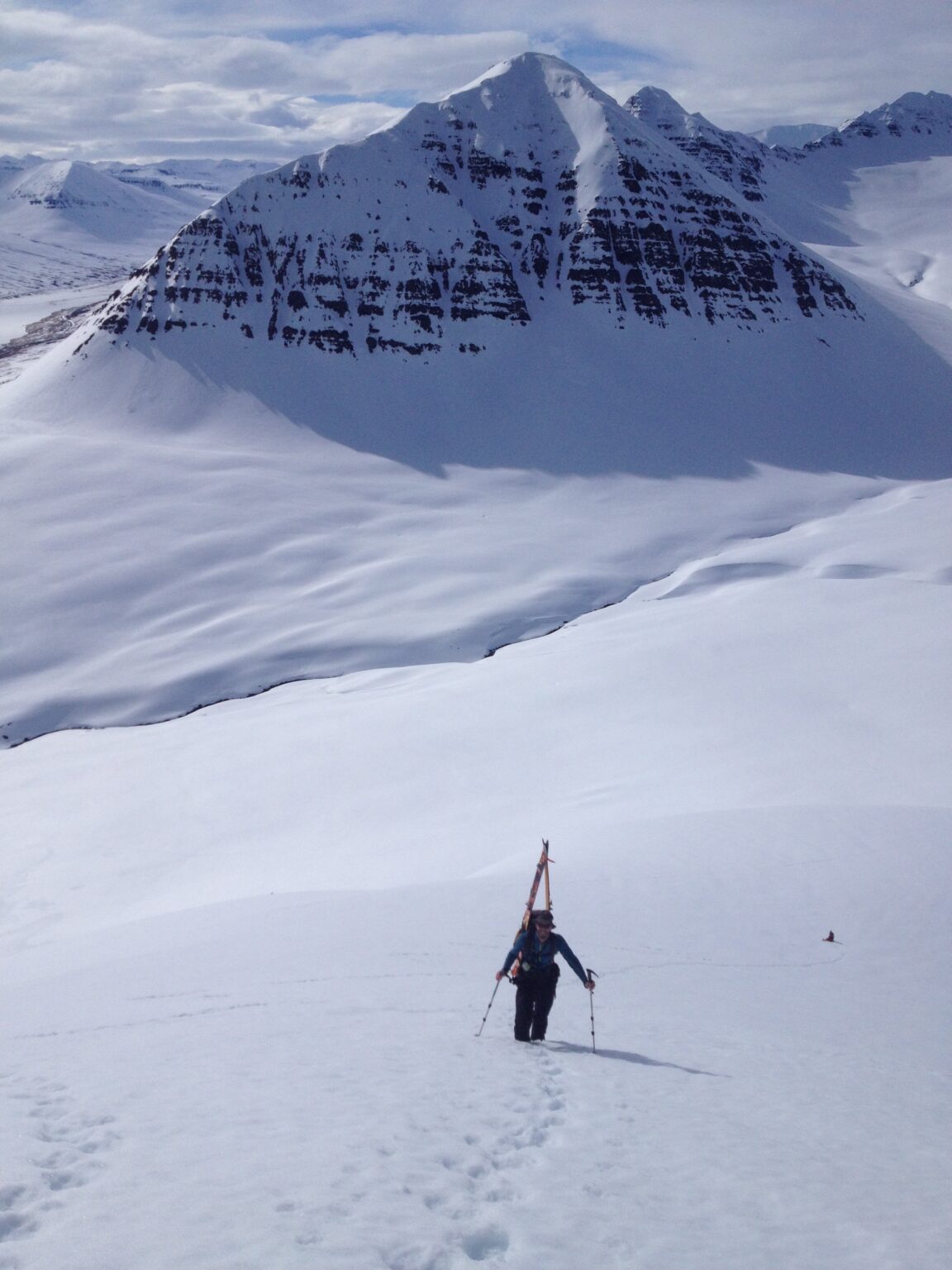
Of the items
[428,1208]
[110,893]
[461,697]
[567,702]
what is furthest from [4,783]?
[428,1208]

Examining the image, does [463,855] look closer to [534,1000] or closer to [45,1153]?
[534,1000]

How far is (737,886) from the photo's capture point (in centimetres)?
1678

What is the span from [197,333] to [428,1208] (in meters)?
97.6

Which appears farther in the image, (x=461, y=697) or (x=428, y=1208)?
(x=461, y=697)

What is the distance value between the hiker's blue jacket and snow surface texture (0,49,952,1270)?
0.86 metres

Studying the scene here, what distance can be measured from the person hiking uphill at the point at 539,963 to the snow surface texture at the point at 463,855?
0.51 m

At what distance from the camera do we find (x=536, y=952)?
32.4ft

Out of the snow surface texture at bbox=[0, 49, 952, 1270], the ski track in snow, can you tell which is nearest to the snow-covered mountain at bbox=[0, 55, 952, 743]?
the snow surface texture at bbox=[0, 49, 952, 1270]

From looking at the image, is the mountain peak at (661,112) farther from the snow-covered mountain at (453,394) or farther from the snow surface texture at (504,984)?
the snow surface texture at (504,984)

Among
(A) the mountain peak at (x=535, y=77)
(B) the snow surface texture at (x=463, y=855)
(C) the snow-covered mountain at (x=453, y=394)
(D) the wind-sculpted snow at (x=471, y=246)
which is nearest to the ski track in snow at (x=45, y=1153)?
(B) the snow surface texture at (x=463, y=855)

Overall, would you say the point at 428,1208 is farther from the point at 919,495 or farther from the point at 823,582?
the point at 919,495

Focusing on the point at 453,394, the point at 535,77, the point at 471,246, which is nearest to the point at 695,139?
the point at 535,77

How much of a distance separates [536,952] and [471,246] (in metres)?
99.4

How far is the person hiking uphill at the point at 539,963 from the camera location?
9828mm
